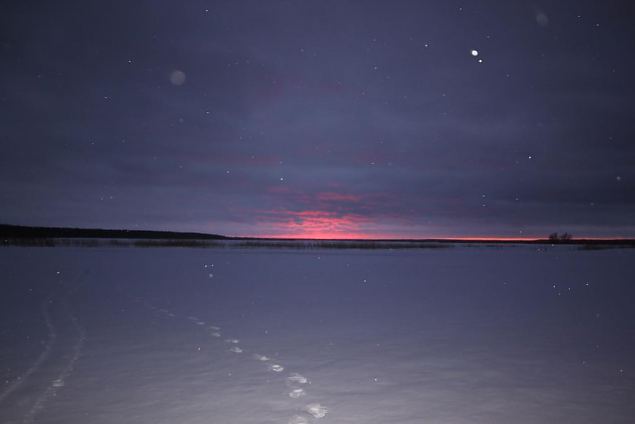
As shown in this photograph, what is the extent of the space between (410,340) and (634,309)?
953cm

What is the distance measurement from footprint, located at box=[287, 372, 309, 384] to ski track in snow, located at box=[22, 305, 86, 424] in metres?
3.53

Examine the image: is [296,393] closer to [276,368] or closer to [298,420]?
[298,420]

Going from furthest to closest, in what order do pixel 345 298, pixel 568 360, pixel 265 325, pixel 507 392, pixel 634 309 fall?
pixel 345 298 → pixel 634 309 → pixel 265 325 → pixel 568 360 → pixel 507 392

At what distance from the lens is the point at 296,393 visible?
757 centimetres

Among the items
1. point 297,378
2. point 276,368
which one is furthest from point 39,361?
point 297,378

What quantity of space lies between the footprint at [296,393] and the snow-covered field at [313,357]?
3cm

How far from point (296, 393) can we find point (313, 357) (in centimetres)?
231

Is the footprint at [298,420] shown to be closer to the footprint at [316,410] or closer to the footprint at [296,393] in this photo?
the footprint at [316,410]

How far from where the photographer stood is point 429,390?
7.85 meters

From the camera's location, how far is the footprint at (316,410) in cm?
666

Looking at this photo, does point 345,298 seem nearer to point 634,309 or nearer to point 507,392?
point 634,309

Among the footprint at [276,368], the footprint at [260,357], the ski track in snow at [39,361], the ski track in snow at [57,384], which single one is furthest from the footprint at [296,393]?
the ski track in snow at [39,361]

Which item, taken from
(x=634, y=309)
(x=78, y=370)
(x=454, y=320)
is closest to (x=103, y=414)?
(x=78, y=370)

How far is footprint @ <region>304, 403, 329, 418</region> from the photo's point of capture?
262 inches
